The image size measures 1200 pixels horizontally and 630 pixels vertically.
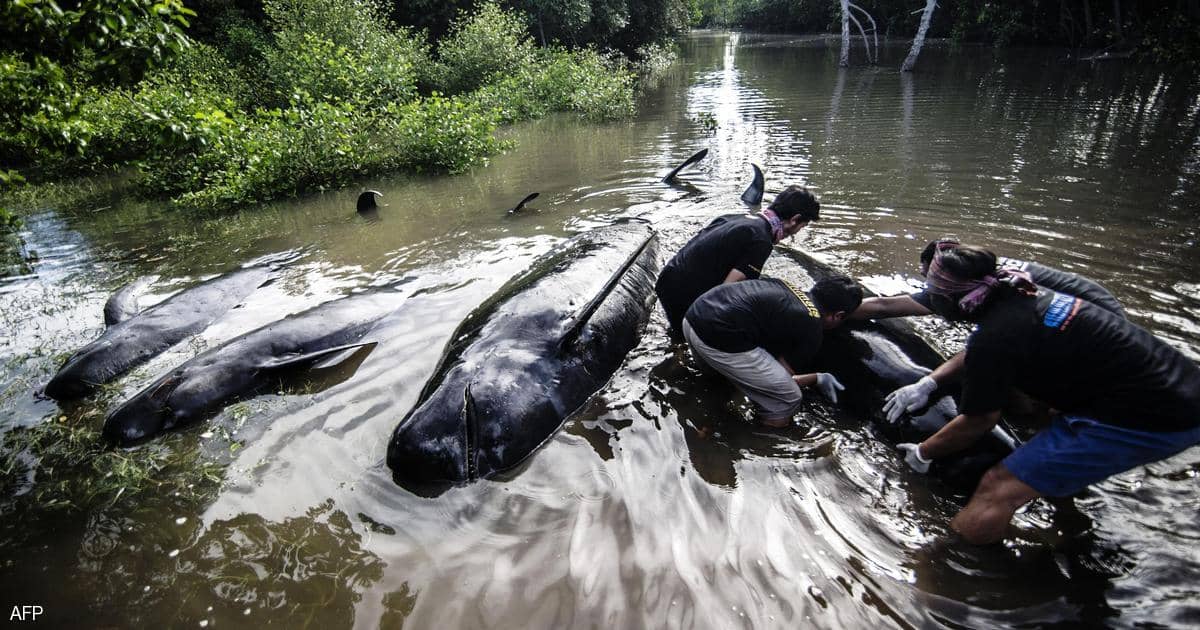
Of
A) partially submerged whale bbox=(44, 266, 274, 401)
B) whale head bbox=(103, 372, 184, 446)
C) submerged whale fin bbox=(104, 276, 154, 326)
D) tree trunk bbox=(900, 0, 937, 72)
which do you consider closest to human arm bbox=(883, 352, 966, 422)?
whale head bbox=(103, 372, 184, 446)

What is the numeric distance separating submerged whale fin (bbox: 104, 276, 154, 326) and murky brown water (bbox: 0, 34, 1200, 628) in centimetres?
30

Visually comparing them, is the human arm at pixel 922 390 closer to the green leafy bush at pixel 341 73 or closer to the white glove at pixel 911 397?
the white glove at pixel 911 397

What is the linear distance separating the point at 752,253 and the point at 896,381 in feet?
4.97

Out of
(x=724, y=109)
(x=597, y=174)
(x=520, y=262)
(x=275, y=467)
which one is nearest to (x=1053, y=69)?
(x=724, y=109)

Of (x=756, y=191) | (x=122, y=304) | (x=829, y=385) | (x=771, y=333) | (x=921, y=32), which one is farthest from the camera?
(x=921, y=32)

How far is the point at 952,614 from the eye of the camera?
2.68 metres

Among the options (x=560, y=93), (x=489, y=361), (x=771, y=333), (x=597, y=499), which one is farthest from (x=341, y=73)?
(x=597, y=499)

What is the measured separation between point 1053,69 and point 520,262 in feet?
81.4

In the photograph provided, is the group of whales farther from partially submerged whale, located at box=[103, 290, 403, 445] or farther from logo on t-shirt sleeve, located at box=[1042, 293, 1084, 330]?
logo on t-shirt sleeve, located at box=[1042, 293, 1084, 330]

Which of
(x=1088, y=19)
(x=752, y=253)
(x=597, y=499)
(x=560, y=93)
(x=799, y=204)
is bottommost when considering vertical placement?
(x=597, y=499)

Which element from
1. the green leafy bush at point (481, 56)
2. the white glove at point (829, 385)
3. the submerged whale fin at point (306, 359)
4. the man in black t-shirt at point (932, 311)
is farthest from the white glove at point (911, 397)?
the green leafy bush at point (481, 56)

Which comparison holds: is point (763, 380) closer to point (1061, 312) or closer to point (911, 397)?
point (911, 397)

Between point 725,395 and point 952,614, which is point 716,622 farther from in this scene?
point 725,395

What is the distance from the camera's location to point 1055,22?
29109 millimetres
